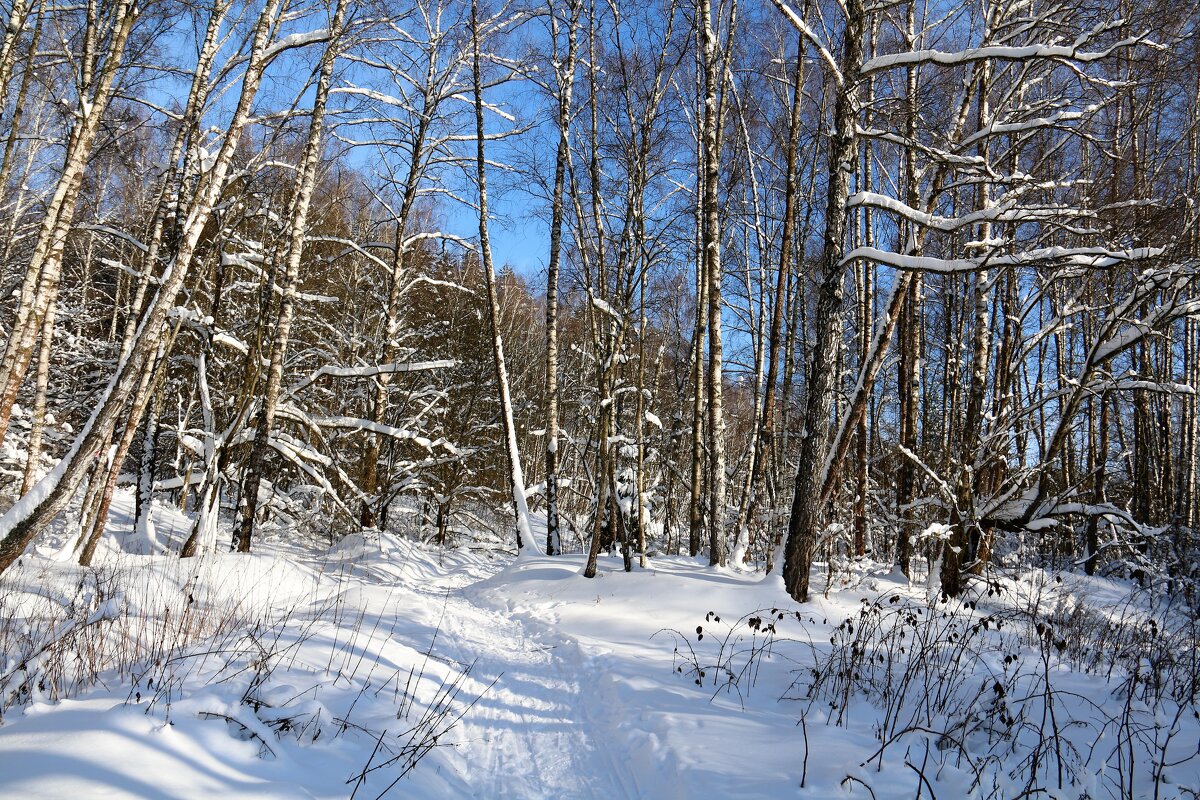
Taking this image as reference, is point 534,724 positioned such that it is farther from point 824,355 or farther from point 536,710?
point 824,355

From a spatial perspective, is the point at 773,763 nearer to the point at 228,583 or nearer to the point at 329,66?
the point at 228,583

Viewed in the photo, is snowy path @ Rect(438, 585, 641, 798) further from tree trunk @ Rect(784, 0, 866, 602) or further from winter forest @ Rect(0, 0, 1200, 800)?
tree trunk @ Rect(784, 0, 866, 602)

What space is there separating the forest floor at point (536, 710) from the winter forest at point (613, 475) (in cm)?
3

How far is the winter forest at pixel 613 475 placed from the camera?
2.94 metres

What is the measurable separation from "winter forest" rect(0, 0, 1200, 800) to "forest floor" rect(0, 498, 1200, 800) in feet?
0.11

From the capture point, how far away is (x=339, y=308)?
15836mm

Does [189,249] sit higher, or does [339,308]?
[339,308]

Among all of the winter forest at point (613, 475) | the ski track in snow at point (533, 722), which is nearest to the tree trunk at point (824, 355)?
the winter forest at point (613, 475)

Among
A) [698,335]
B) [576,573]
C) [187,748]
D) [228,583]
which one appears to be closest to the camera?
[187,748]

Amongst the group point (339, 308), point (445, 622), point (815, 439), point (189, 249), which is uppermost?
point (339, 308)

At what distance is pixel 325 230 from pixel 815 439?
15.6 metres

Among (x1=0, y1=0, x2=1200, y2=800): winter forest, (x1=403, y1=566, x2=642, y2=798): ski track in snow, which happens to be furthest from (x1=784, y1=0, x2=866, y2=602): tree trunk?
(x1=403, y1=566, x2=642, y2=798): ski track in snow

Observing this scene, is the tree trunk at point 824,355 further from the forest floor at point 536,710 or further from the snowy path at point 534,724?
the snowy path at point 534,724

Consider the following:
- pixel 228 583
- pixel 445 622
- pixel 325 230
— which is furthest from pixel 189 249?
pixel 325 230
